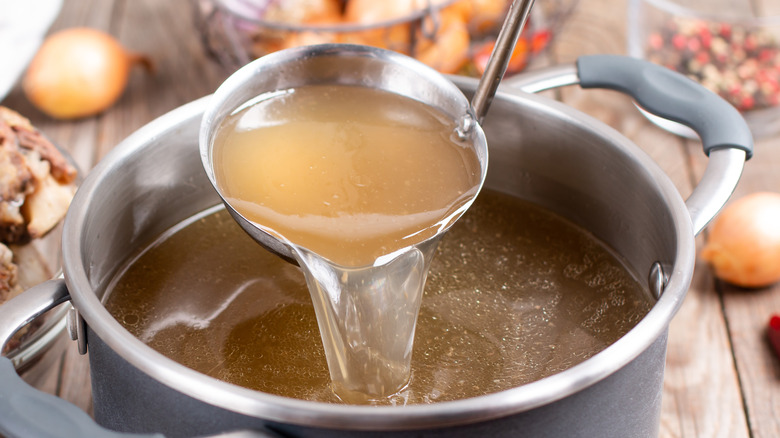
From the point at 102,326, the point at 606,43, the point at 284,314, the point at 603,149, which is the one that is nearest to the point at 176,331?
the point at 284,314

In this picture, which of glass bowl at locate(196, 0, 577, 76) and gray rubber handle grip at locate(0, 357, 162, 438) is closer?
gray rubber handle grip at locate(0, 357, 162, 438)

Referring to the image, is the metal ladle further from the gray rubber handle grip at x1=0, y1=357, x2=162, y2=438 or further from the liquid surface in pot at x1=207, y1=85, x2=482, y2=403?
the gray rubber handle grip at x1=0, y1=357, x2=162, y2=438

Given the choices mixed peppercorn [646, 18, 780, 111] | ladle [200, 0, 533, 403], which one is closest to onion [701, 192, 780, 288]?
mixed peppercorn [646, 18, 780, 111]

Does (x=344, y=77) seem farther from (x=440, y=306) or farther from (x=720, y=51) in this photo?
(x=720, y=51)

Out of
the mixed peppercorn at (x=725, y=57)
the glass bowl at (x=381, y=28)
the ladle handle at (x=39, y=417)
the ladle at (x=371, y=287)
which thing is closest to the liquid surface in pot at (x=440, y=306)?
the ladle at (x=371, y=287)

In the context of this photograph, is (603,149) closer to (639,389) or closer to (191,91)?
(639,389)
